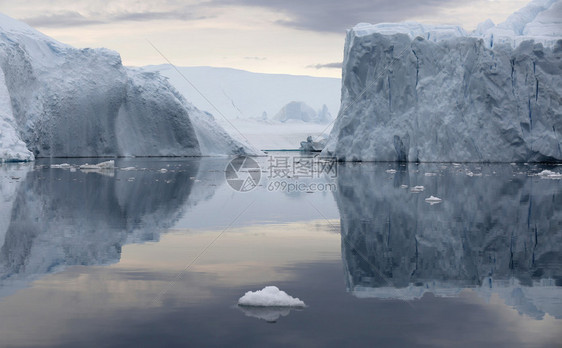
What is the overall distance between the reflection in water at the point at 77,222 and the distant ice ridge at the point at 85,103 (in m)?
21.6

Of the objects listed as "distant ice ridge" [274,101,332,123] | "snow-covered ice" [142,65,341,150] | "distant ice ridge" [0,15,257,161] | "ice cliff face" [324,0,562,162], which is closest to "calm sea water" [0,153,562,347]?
"ice cliff face" [324,0,562,162]

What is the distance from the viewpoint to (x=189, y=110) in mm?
42406

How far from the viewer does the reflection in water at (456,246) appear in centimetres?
464

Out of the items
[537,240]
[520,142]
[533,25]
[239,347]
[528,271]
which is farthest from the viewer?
[533,25]

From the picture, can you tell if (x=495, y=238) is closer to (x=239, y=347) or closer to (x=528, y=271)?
(x=528, y=271)

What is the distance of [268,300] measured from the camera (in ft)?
13.3

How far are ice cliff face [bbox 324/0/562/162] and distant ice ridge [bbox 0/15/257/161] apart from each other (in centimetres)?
1345

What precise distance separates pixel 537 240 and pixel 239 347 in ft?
14.8

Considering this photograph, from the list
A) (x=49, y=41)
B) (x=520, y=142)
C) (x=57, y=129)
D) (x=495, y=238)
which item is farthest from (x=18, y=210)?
(x=49, y=41)

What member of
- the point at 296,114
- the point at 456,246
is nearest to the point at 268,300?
the point at 456,246

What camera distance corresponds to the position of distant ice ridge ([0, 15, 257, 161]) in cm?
3431

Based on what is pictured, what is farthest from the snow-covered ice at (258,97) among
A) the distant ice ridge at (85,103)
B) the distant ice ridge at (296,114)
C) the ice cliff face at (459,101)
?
the ice cliff face at (459,101)

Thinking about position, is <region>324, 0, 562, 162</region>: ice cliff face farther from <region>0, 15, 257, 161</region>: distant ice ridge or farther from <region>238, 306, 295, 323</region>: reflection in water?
<region>238, 306, 295, 323</region>: reflection in water

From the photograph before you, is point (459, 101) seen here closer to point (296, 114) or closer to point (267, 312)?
point (267, 312)
